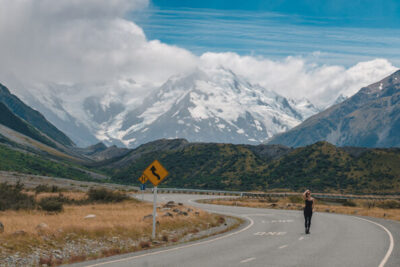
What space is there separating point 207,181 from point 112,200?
9133cm

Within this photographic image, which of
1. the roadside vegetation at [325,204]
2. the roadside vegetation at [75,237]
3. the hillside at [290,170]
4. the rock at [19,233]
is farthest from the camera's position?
the hillside at [290,170]

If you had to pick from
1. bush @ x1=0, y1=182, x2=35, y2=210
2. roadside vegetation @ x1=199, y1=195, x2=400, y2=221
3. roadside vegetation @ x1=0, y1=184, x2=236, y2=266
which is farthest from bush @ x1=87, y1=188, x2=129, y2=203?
roadside vegetation @ x1=199, y1=195, x2=400, y2=221

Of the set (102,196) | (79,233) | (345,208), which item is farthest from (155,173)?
(345,208)

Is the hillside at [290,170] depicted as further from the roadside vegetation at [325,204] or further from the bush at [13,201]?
the bush at [13,201]

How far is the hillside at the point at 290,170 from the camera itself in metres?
114

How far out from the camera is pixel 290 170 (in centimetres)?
13050

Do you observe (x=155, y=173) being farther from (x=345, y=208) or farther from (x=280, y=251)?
(x=345, y=208)

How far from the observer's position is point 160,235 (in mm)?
23266

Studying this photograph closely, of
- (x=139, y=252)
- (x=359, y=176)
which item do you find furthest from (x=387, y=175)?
(x=139, y=252)

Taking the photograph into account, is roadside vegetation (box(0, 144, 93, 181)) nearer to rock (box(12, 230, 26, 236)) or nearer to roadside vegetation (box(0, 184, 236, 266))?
roadside vegetation (box(0, 184, 236, 266))

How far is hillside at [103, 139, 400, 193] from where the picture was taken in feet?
373

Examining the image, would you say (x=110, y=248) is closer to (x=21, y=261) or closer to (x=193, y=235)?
(x=21, y=261)

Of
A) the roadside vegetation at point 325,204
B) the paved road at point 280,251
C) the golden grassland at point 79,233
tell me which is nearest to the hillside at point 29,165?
the roadside vegetation at point 325,204

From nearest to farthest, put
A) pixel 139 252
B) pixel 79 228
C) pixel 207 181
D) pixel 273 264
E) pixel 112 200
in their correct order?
pixel 273 264 < pixel 139 252 < pixel 79 228 < pixel 112 200 < pixel 207 181
